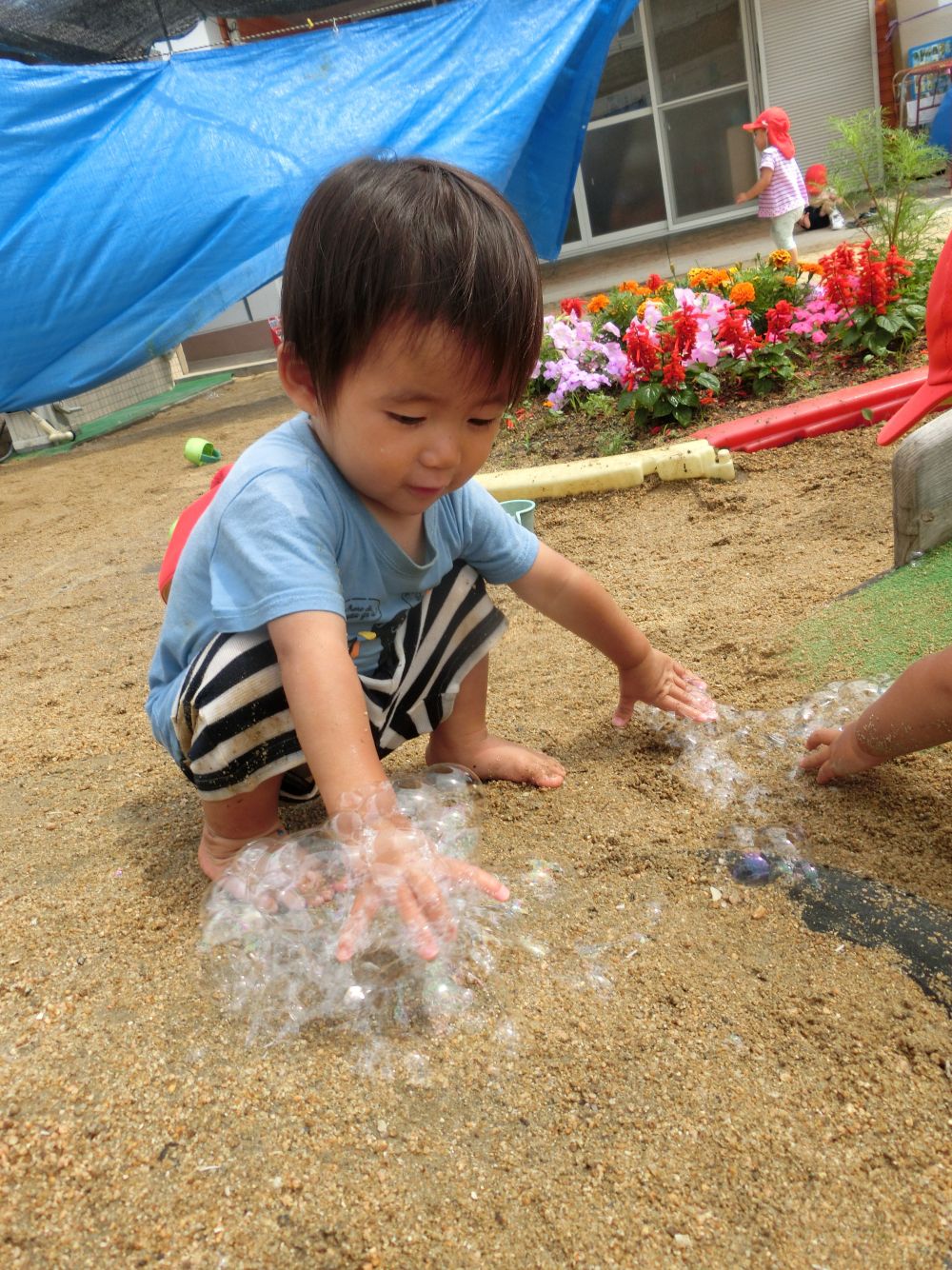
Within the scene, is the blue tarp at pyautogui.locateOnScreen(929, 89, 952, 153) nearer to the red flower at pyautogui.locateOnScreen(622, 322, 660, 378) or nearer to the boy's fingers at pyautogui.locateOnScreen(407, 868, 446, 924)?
the red flower at pyautogui.locateOnScreen(622, 322, 660, 378)

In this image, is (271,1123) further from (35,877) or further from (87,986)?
(35,877)

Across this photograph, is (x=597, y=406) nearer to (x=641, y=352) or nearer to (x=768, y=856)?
(x=641, y=352)

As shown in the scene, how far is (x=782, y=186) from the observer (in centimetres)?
680

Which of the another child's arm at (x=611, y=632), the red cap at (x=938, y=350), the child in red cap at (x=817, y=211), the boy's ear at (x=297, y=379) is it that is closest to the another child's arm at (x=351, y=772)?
the boy's ear at (x=297, y=379)

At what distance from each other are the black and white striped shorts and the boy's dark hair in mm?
395

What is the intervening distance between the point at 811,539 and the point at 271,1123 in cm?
212

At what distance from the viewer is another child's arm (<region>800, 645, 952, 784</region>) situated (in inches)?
54.4

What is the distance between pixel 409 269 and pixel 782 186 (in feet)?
21.3

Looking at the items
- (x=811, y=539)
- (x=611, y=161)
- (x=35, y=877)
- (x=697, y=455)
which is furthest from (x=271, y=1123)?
(x=611, y=161)

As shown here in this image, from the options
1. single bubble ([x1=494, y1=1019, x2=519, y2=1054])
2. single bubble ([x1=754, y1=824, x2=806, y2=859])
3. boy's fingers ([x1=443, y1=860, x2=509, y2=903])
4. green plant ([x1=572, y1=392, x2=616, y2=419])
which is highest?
boy's fingers ([x1=443, y1=860, x2=509, y2=903])

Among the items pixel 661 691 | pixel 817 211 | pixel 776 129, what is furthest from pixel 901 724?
pixel 817 211

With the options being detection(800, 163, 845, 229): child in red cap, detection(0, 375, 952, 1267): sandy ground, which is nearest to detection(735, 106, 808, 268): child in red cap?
detection(800, 163, 845, 229): child in red cap

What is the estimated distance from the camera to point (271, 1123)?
1.08 meters

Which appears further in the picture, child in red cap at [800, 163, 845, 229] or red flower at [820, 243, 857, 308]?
child in red cap at [800, 163, 845, 229]
